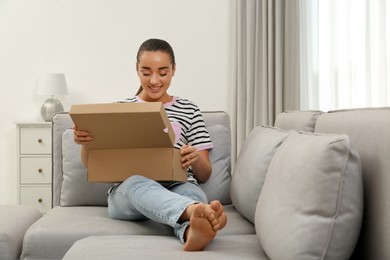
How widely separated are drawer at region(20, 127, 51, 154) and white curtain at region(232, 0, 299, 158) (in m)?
1.43

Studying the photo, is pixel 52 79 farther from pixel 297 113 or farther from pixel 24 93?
pixel 297 113

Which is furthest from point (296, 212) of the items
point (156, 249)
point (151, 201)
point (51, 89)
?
point (51, 89)

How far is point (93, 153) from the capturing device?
216 cm

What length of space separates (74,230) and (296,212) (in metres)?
0.89

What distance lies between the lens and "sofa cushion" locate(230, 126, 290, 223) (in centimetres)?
204

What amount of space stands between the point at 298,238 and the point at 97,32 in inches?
143

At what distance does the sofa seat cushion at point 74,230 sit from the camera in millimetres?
1987

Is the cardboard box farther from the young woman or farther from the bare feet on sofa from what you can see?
the bare feet on sofa

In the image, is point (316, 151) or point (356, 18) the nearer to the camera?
point (316, 151)

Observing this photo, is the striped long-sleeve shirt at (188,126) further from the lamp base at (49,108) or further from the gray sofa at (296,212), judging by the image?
the lamp base at (49,108)

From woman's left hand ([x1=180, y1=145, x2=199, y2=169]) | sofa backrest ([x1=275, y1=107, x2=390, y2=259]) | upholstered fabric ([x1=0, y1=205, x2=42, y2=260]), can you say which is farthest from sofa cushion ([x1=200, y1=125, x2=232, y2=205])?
sofa backrest ([x1=275, y1=107, x2=390, y2=259])

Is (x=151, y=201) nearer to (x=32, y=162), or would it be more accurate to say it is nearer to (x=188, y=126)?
(x=188, y=126)

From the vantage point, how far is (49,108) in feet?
14.4

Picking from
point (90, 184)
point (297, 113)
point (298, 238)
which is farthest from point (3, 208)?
point (298, 238)
